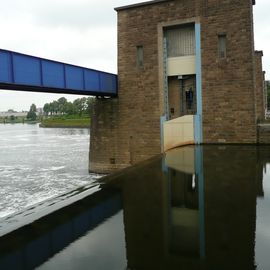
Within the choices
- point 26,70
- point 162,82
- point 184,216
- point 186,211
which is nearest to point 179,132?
point 162,82

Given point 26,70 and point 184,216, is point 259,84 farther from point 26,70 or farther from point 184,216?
point 184,216

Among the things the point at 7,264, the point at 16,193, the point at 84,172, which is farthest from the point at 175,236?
the point at 84,172

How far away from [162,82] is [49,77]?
5.96 metres

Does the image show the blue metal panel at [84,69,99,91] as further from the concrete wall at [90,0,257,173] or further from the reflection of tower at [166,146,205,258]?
the reflection of tower at [166,146,205,258]

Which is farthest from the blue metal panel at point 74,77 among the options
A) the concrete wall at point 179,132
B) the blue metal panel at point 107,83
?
the concrete wall at point 179,132

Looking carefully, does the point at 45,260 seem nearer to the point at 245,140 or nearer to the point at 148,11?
the point at 245,140

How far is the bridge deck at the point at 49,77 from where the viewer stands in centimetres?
1300

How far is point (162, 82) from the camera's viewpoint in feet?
59.7

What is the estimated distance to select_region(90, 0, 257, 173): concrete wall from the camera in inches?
653

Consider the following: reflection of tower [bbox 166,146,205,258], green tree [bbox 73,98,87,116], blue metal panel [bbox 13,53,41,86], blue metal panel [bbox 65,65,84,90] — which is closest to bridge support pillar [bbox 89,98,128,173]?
blue metal panel [bbox 65,65,84,90]

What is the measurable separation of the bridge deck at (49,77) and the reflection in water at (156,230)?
7.35 metres

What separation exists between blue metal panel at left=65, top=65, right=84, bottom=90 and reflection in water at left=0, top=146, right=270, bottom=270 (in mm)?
9809

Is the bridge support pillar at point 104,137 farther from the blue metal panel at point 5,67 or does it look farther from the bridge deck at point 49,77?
the blue metal panel at point 5,67

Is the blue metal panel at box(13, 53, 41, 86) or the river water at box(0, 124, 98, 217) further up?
the blue metal panel at box(13, 53, 41, 86)
